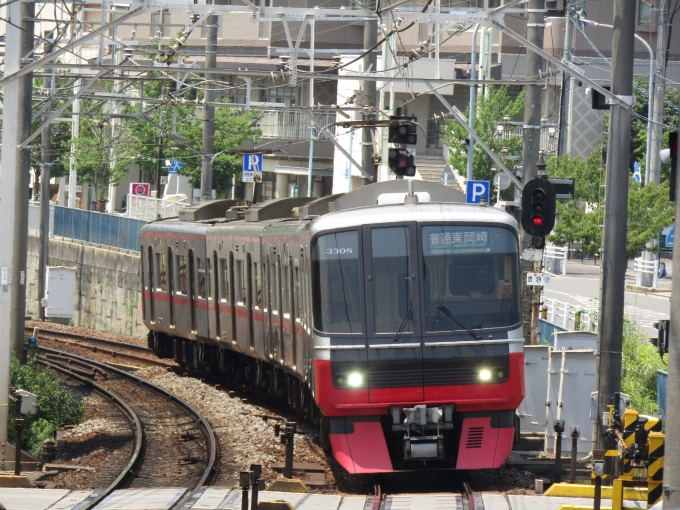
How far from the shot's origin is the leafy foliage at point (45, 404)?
16078 millimetres

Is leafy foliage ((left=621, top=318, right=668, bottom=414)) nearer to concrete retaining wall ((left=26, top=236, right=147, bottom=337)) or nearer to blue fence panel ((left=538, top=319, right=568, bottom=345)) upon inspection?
blue fence panel ((left=538, top=319, right=568, bottom=345))

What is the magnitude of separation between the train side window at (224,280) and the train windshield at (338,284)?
805 cm

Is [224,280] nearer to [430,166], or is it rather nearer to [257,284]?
[257,284]

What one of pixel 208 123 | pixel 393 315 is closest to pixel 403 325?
pixel 393 315

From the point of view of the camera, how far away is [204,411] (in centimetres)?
1811

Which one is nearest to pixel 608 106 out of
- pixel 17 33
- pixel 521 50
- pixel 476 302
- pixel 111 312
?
pixel 476 302

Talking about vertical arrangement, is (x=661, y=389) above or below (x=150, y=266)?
below

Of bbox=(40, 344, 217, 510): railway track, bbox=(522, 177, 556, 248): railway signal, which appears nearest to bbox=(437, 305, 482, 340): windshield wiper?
bbox=(522, 177, 556, 248): railway signal

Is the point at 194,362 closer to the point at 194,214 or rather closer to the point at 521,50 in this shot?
the point at 194,214

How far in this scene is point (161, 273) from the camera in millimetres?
24031

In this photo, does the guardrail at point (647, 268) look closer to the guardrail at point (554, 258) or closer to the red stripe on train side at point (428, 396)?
the guardrail at point (554, 258)

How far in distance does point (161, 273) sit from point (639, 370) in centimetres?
1019

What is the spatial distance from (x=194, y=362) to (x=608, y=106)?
12842 millimetres

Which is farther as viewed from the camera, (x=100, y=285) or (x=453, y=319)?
(x=100, y=285)
